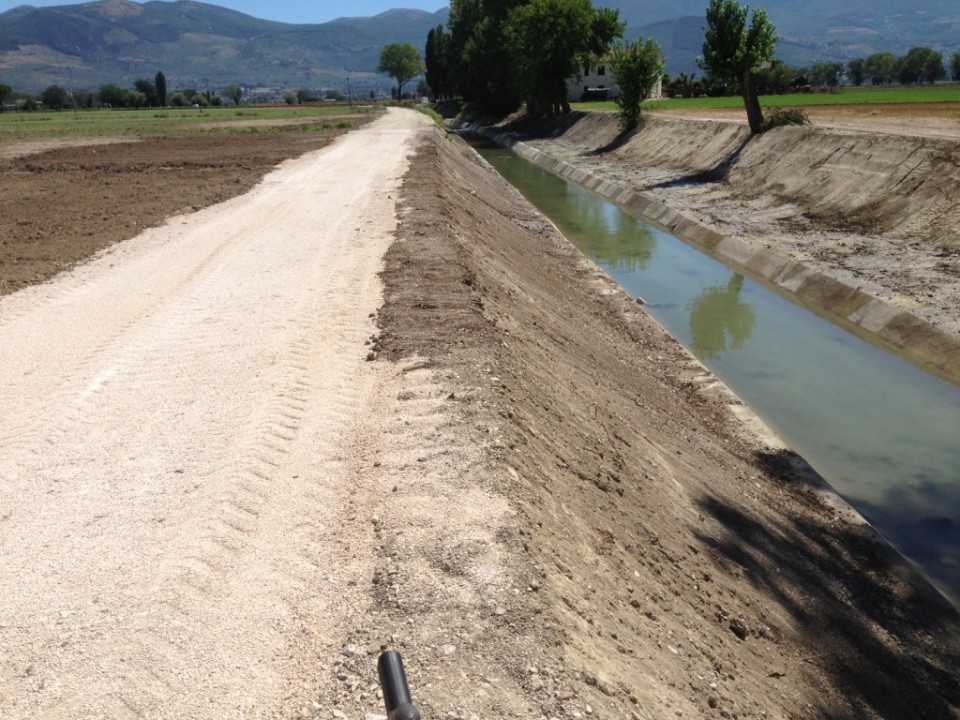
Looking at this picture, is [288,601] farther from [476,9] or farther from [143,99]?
[143,99]

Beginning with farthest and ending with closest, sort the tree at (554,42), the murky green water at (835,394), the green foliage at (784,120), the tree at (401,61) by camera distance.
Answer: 1. the tree at (401,61)
2. the tree at (554,42)
3. the green foliage at (784,120)
4. the murky green water at (835,394)

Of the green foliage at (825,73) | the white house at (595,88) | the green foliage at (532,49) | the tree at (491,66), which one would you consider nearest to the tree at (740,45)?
the green foliage at (532,49)

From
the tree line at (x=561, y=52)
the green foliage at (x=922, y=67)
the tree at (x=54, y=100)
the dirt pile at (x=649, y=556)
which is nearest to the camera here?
the dirt pile at (x=649, y=556)

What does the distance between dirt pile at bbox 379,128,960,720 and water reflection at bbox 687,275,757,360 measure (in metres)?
2.94

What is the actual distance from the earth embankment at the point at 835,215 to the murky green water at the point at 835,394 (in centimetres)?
64

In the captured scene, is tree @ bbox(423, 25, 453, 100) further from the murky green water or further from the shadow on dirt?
the murky green water

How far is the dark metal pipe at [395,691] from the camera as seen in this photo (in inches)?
118

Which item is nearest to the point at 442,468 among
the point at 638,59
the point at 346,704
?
the point at 346,704

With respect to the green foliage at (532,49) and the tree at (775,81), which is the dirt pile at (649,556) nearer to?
the green foliage at (532,49)

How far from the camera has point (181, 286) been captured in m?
12.6

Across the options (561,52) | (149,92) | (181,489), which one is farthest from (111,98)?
(181,489)

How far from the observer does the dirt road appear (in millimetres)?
4461

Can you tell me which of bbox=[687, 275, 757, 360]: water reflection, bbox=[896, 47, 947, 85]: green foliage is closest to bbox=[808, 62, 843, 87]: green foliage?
bbox=[896, 47, 947, 85]: green foliage

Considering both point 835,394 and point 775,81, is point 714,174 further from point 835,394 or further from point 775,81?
point 775,81
